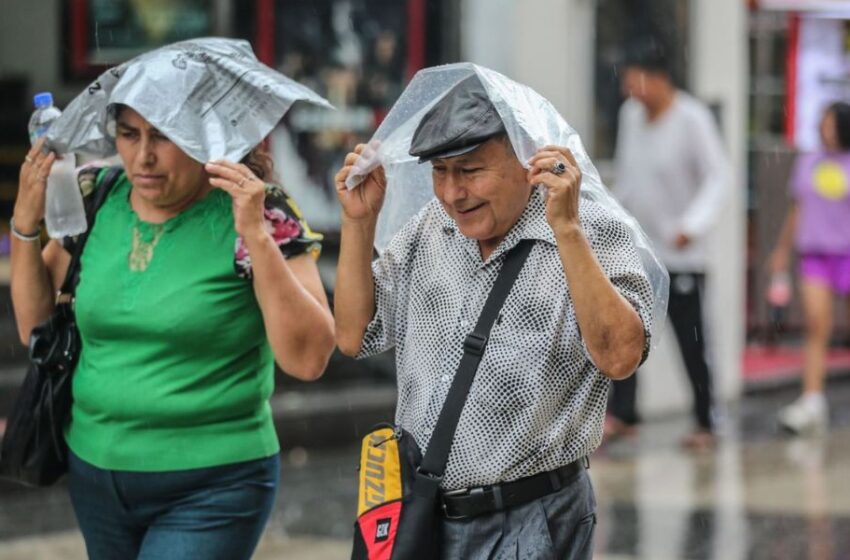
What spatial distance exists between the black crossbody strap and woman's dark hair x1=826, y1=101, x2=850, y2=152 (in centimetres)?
661

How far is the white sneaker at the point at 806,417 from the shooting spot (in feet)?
30.6

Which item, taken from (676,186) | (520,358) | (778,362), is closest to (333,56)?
(676,186)

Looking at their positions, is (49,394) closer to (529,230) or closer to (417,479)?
(417,479)

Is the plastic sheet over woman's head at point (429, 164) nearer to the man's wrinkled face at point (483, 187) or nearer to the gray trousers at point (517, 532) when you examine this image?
the man's wrinkled face at point (483, 187)

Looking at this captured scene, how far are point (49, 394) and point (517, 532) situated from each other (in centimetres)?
128

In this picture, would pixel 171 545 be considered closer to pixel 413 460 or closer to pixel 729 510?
pixel 413 460

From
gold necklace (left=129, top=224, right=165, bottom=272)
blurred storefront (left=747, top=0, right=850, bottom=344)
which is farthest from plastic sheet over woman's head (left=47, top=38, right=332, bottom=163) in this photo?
blurred storefront (left=747, top=0, right=850, bottom=344)

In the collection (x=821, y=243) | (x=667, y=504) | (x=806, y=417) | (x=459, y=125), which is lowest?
(x=806, y=417)

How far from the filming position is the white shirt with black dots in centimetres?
322

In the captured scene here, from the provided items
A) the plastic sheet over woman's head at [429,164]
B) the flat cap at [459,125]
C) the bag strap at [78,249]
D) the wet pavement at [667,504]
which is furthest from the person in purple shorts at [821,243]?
the flat cap at [459,125]

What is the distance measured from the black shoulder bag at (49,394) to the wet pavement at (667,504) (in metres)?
2.43

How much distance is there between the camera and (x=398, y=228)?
145 inches

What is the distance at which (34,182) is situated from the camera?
3863 mm

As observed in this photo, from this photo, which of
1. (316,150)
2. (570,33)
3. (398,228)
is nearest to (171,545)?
(398,228)
